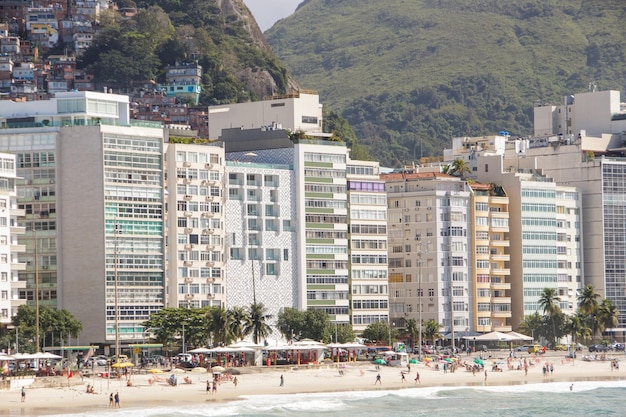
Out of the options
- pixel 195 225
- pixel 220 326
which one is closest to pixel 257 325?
pixel 220 326

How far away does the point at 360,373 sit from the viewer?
526ft

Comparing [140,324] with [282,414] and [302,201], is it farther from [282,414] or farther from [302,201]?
[282,414]

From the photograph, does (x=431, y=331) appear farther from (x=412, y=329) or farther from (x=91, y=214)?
(x=91, y=214)

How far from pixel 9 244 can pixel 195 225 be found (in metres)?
25.1

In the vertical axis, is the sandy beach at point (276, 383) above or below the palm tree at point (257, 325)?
below

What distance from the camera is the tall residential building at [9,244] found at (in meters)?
156

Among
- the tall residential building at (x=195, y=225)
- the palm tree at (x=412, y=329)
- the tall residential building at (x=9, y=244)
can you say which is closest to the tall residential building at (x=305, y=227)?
the tall residential building at (x=195, y=225)

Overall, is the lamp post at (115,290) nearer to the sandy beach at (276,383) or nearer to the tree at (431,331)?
the sandy beach at (276,383)

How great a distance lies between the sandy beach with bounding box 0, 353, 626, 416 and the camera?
12700cm

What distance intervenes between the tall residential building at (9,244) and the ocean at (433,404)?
102 ft

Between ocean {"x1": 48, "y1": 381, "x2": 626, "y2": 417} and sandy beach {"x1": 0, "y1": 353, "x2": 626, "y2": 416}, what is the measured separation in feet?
10.8

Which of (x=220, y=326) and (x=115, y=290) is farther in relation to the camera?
(x=220, y=326)

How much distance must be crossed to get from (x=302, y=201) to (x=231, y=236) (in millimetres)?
11044

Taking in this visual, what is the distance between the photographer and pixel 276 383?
148m
